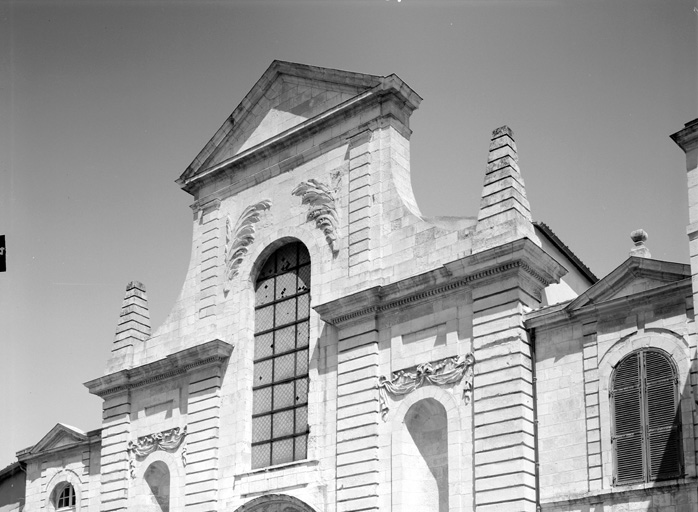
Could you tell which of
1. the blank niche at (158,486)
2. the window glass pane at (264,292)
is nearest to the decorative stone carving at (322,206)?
the window glass pane at (264,292)

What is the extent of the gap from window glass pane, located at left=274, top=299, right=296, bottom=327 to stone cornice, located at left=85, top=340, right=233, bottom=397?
123cm

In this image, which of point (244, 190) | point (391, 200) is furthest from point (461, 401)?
point (244, 190)

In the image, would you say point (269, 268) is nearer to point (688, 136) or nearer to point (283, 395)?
point (283, 395)

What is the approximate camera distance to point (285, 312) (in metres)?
23.6

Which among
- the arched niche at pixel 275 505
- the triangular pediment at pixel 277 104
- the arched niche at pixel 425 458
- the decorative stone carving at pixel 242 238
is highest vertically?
the triangular pediment at pixel 277 104

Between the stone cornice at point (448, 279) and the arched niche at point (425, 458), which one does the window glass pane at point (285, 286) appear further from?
the arched niche at point (425, 458)

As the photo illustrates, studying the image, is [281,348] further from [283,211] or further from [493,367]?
[493,367]

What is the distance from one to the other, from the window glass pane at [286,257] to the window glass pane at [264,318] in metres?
0.91

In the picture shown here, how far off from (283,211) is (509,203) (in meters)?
6.09

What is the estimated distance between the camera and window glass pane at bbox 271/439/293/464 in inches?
878

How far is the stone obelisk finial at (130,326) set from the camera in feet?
86.5

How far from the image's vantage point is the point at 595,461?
18.0 meters

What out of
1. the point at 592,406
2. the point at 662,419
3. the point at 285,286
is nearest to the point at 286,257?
the point at 285,286

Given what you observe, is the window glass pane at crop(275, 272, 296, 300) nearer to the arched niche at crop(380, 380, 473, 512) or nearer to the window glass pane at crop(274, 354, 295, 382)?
the window glass pane at crop(274, 354, 295, 382)
